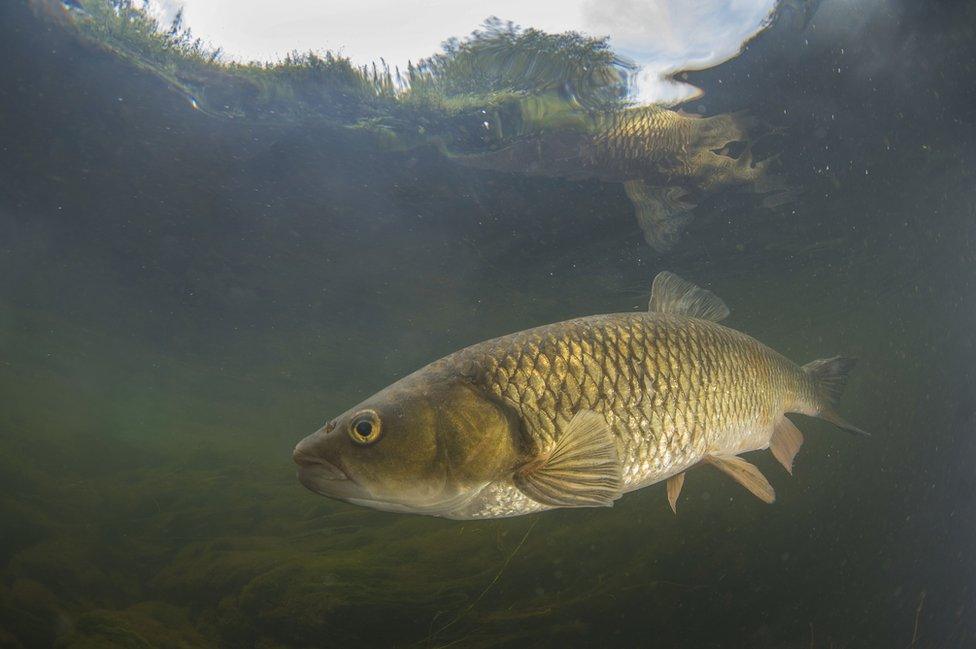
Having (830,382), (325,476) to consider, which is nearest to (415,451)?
(325,476)

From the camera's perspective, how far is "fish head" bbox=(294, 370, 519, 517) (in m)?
2.20

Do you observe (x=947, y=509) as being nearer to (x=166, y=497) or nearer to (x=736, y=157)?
(x=736, y=157)

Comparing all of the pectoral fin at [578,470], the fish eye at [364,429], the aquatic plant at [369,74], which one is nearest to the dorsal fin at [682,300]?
the pectoral fin at [578,470]

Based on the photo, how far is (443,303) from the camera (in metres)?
15.4

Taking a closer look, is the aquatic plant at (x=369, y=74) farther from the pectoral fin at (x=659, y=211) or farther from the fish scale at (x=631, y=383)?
the fish scale at (x=631, y=383)

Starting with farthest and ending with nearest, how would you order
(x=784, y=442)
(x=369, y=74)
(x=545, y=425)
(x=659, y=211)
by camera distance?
(x=659, y=211) < (x=369, y=74) < (x=784, y=442) < (x=545, y=425)

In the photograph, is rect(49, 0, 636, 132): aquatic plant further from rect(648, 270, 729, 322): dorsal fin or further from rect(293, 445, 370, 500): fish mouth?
rect(293, 445, 370, 500): fish mouth

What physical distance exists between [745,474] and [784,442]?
45.2 inches

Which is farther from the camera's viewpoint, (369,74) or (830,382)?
(369,74)

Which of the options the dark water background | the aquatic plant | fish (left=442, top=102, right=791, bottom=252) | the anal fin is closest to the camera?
the anal fin

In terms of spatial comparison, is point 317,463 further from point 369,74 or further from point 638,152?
point 638,152

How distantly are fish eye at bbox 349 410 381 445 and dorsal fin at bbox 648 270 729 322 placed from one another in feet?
8.36

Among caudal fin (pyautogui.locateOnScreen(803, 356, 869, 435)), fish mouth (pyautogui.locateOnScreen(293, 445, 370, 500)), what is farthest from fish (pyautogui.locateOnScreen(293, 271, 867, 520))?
caudal fin (pyautogui.locateOnScreen(803, 356, 869, 435))

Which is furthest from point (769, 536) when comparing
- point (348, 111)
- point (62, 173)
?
point (62, 173)
